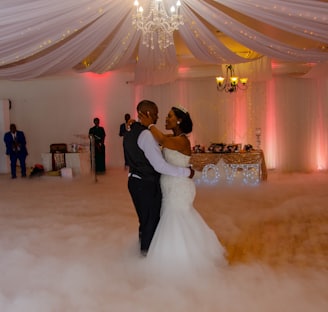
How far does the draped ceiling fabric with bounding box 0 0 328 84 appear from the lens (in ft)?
11.6

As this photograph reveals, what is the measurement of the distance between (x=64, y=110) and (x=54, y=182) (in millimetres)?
3041

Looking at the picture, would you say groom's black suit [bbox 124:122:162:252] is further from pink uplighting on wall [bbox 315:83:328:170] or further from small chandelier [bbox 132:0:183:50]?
pink uplighting on wall [bbox 315:83:328:170]

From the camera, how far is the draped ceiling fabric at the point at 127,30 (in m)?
3.52

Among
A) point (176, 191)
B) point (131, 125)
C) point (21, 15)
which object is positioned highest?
point (21, 15)

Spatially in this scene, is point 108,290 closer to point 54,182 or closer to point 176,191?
point 176,191

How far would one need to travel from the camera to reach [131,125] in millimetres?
3045

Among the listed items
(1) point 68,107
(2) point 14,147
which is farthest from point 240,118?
(2) point 14,147

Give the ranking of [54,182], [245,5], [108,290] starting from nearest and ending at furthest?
[108,290]
[245,5]
[54,182]

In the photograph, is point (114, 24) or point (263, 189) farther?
point (263, 189)

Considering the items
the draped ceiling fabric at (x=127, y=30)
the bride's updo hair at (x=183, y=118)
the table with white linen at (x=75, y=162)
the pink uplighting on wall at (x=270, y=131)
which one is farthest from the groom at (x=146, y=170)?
the pink uplighting on wall at (x=270, y=131)

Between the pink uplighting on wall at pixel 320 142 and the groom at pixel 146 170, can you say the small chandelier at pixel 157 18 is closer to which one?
the groom at pixel 146 170

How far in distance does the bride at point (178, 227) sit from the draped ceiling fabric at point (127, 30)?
143 centimetres

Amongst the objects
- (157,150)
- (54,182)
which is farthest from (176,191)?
(54,182)

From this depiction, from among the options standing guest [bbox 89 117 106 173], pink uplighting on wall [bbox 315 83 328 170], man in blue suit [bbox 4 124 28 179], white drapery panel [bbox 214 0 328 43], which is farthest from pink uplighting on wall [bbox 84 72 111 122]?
white drapery panel [bbox 214 0 328 43]
